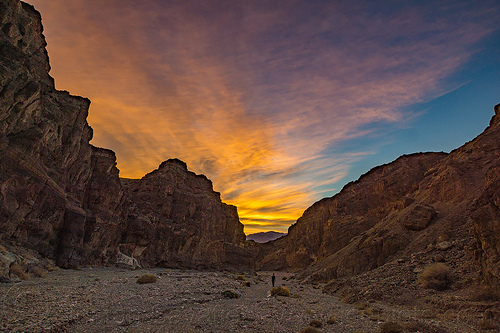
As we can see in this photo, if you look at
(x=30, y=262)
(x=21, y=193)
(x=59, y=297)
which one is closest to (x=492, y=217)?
(x=59, y=297)

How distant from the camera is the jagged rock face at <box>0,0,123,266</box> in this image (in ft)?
77.7

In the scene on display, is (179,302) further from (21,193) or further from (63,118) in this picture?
(63,118)

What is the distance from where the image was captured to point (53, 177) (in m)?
31.4

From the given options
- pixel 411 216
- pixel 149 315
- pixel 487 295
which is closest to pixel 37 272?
pixel 149 315

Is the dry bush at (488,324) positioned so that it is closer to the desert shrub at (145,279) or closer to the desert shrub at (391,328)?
the desert shrub at (391,328)

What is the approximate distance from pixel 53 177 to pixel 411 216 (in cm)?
5072

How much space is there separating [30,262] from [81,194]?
718 inches

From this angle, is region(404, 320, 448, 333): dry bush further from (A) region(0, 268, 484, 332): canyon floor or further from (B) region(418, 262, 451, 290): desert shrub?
(B) region(418, 262, 451, 290): desert shrub

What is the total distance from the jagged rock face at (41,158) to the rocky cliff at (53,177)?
98mm

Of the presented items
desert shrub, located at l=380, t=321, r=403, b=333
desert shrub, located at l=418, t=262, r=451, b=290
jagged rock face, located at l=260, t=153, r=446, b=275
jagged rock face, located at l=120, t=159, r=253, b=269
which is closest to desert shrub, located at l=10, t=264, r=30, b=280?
desert shrub, located at l=380, t=321, r=403, b=333

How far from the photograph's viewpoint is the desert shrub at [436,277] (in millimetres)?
19467

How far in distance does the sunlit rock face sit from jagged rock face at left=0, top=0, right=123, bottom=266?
38.7m

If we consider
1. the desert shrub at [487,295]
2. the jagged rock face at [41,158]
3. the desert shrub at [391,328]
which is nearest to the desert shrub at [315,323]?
the desert shrub at [391,328]

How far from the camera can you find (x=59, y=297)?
46.0 ft
